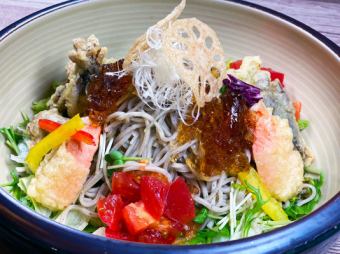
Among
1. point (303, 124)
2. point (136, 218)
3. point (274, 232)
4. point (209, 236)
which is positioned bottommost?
point (209, 236)

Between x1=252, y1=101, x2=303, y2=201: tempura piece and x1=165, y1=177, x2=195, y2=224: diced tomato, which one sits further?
x1=252, y1=101, x2=303, y2=201: tempura piece

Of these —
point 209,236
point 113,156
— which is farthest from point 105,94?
point 209,236

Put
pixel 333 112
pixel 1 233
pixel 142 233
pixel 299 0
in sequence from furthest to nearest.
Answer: pixel 299 0, pixel 333 112, pixel 142 233, pixel 1 233

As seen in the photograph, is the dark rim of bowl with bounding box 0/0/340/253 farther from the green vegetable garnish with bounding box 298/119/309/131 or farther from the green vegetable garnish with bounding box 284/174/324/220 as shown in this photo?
the green vegetable garnish with bounding box 298/119/309/131

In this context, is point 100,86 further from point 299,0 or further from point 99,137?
point 299,0

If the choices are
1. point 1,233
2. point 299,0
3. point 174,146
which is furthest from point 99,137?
point 299,0

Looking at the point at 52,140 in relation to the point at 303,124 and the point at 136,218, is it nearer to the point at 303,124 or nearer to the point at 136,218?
the point at 136,218

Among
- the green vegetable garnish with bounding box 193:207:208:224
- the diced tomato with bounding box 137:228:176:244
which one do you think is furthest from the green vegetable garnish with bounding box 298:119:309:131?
the diced tomato with bounding box 137:228:176:244
